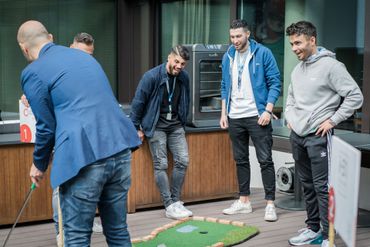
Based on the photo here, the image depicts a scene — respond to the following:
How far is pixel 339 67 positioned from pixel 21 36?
2.02 metres

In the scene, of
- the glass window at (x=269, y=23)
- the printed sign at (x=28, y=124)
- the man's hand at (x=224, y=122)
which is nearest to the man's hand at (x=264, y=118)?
the man's hand at (x=224, y=122)

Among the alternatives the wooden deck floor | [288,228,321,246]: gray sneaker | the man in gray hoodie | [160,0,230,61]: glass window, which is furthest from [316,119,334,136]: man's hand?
[160,0,230,61]: glass window

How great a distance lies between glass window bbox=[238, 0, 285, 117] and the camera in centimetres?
672

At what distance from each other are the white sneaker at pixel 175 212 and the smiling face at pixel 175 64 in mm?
1110

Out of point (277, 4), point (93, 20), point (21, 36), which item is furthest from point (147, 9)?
point (21, 36)

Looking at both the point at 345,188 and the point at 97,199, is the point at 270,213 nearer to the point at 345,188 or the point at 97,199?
the point at 97,199

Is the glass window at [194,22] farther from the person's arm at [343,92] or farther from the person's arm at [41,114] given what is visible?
the person's arm at [41,114]

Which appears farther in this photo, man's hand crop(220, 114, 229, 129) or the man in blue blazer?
man's hand crop(220, 114, 229, 129)

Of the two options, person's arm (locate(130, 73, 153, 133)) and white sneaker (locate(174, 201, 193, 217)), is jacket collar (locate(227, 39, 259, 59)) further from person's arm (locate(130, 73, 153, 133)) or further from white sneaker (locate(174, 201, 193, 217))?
white sneaker (locate(174, 201, 193, 217))

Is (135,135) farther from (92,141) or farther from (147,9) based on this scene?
(147,9)

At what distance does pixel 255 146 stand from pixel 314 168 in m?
1.09

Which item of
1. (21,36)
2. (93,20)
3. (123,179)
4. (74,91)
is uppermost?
(93,20)

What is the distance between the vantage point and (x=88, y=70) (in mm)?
3148

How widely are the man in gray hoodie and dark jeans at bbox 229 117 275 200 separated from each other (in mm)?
844
